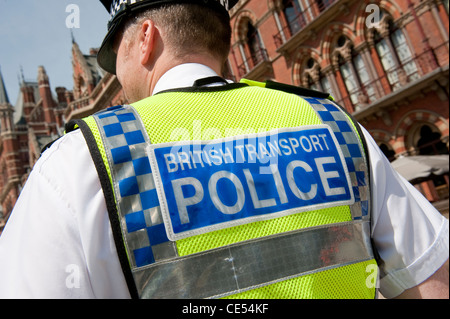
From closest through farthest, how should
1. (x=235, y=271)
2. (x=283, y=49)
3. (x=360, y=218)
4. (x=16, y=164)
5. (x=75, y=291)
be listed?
1. (x=75, y=291)
2. (x=235, y=271)
3. (x=360, y=218)
4. (x=283, y=49)
5. (x=16, y=164)

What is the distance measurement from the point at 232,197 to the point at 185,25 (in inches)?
26.6

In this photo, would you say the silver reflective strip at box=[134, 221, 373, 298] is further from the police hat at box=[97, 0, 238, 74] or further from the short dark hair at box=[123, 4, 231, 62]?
the police hat at box=[97, 0, 238, 74]

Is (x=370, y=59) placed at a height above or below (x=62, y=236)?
above

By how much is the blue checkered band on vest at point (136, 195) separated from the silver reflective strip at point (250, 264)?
0.04 m

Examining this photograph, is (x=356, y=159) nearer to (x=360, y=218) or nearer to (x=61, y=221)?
(x=360, y=218)

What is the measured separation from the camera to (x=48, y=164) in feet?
3.01

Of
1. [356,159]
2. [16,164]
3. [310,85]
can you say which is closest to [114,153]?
[356,159]

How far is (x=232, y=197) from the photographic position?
3.28 feet

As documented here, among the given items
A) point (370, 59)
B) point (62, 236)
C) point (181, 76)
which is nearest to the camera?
point (62, 236)

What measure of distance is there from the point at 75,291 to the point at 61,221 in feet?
0.53

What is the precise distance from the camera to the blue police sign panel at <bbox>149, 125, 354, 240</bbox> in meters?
0.96

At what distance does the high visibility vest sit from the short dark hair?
23cm

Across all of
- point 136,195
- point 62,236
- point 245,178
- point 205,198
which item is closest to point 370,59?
point 245,178

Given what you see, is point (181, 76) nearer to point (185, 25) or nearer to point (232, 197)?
point (185, 25)
